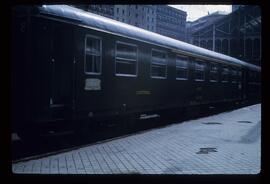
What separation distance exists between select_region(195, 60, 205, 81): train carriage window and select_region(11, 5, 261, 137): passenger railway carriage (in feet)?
Result: 6.62

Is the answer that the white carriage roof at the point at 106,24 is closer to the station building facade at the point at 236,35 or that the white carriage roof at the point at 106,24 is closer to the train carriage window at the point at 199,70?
the train carriage window at the point at 199,70

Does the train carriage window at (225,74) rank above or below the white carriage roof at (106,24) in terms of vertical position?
below

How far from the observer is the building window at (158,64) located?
12.7 meters

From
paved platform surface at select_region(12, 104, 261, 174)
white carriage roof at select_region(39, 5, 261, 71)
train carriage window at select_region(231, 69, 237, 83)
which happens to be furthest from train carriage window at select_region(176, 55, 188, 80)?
train carriage window at select_region(231, 69, 237, 83)

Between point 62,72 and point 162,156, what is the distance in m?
2.87

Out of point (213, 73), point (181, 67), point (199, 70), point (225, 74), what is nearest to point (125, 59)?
point (181, 67)

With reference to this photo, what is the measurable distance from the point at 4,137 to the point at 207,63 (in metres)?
15.5

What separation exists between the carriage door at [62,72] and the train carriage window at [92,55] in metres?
0.58

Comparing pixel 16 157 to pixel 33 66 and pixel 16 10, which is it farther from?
pixel 16 10

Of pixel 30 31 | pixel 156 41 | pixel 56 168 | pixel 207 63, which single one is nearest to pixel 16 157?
pixel 56 168

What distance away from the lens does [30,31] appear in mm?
7789

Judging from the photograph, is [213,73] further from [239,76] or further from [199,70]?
[239,76]

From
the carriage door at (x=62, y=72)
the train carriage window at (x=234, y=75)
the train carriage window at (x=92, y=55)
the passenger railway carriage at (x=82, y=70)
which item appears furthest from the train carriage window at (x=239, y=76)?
the carriage door at (x=62, y=72)

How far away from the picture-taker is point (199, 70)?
17.2 meters
